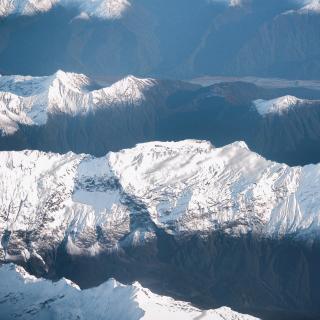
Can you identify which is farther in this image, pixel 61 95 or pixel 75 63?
pixel 75 63

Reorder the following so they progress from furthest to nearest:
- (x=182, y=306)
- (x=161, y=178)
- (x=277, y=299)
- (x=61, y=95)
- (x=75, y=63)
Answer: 1. (x=75, y=63)
2. (x=61, y=95)
3. (x=161, y=178)
4. (x=277, y=299)
5. (x=182, y=306)

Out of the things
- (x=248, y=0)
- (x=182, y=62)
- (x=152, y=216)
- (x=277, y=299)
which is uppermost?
(x=248, y=0)

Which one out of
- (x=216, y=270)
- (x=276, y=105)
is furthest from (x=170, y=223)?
(x=276, y=105)

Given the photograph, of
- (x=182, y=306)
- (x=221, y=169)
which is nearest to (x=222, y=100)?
(x=221, y=169)

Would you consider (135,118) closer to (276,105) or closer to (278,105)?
(276,105)

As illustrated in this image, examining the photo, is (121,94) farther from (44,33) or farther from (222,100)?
(44,33)

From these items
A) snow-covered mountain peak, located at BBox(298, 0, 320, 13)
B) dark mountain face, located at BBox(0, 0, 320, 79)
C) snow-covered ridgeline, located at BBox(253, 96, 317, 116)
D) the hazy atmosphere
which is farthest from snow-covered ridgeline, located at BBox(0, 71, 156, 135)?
snow-covered mountain peak, located at BBox(298, 0, 320, 13)

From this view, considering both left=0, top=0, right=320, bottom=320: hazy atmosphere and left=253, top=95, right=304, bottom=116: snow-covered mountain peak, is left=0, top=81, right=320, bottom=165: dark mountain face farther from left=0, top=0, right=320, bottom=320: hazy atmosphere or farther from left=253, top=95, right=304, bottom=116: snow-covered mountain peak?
left=253, top=95, right=304, bottom=116: snow-covered mountain peak
